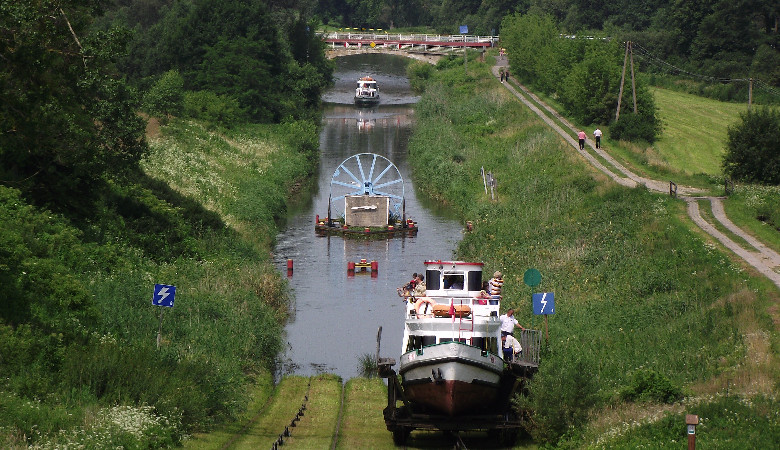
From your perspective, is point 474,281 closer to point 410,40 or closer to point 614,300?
point 614,300

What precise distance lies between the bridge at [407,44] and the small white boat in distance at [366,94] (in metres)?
26.1

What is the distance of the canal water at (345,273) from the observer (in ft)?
140

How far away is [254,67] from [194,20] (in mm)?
7801

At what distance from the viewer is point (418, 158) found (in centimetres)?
8569

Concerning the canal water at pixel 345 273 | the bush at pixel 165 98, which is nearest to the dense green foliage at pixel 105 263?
the canal water at pixel 345 273

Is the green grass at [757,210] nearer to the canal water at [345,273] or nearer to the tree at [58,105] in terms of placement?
the canal water at [345,273]

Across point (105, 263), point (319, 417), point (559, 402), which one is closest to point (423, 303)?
point (319, 417)

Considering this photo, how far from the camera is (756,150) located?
200ft

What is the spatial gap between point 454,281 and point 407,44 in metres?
128

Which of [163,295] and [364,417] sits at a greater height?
[163,295]

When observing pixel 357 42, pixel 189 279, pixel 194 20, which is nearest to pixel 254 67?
pixel 194 20

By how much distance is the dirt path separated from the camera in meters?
41.6

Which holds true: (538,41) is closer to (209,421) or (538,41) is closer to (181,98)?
(181,98)

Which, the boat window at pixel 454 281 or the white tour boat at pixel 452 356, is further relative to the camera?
the boat window at pixel 454 281
